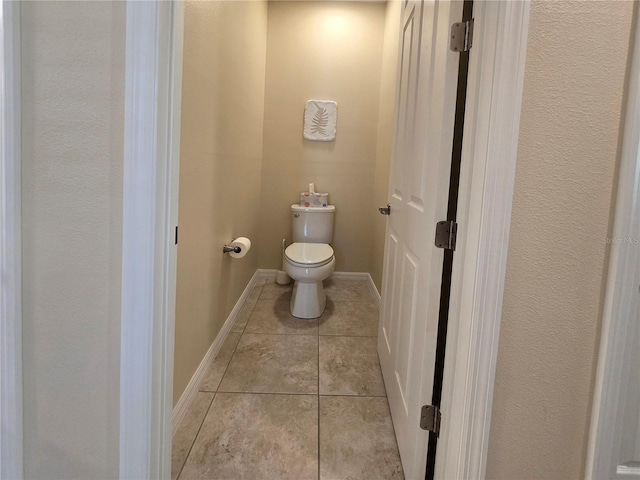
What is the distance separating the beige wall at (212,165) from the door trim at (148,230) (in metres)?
Answer: 0.53

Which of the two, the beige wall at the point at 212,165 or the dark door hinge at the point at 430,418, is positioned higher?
the beige wall at the point at 212,165

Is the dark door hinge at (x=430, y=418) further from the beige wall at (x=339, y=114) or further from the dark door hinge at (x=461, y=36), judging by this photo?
the beige wall at (x=339, y=114)

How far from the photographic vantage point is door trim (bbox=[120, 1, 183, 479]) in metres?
0.93

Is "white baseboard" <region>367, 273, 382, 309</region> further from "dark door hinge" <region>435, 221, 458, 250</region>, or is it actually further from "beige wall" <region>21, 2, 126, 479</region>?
"beige wall" <region>21, 2, 126, 479</region>

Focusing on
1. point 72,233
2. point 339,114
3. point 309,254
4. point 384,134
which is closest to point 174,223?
point 72,233

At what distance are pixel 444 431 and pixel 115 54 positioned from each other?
1300 millimetres

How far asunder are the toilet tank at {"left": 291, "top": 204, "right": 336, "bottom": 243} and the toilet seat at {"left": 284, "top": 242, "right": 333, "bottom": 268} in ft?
1.17

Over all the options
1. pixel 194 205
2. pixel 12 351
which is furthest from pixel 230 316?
pixel 12 351

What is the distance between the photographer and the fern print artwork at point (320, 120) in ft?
11.9

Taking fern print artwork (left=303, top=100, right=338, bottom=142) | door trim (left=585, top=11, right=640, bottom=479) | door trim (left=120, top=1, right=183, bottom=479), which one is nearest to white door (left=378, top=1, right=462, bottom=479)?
door trim (left=585, top=11, right=640, bottom=479)

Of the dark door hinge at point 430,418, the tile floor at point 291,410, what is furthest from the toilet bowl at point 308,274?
the dark door hinge at point 430,418

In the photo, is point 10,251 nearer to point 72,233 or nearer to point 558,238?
point 72,233

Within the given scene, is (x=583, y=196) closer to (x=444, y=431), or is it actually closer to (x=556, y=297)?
(x=556, y=297)

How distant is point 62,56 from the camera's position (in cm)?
95
